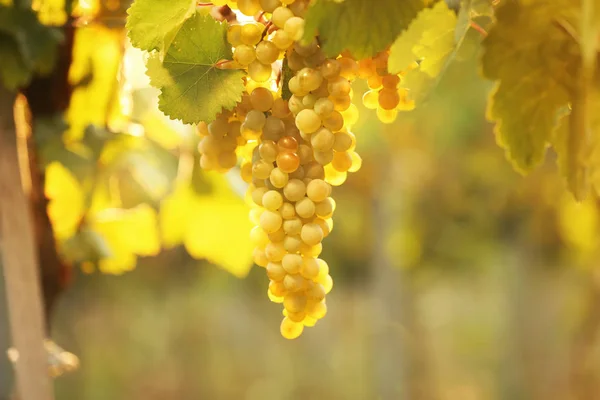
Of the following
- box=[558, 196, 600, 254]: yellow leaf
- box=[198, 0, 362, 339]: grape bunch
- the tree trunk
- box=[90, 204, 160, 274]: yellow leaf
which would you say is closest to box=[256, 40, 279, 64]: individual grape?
box=[198, 0, 362, 339]: grape bunch

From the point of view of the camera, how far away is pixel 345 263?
15.1 ft

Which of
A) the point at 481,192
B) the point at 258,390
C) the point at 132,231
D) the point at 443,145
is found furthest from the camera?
the point at 258,390

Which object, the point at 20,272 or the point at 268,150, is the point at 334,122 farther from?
the point at 20,272

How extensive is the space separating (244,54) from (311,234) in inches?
4.1

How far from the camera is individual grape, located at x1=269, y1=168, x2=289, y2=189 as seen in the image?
0.36 meters

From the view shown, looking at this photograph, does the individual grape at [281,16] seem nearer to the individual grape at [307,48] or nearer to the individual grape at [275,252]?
the individual grape at [307,48]

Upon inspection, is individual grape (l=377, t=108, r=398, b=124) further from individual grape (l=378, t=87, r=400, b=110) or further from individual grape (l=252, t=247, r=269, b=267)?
individual grape (l=252, t=247, r=269, b=267)

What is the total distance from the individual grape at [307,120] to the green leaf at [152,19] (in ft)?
0.26

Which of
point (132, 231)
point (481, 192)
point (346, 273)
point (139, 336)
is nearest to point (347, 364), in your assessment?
point (346, 273)

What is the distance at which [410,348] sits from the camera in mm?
4309

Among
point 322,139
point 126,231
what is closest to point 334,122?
point 322,139

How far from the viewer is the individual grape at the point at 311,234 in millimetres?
364

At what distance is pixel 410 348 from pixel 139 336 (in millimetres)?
2738

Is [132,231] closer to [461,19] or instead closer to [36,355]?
[36,355]
